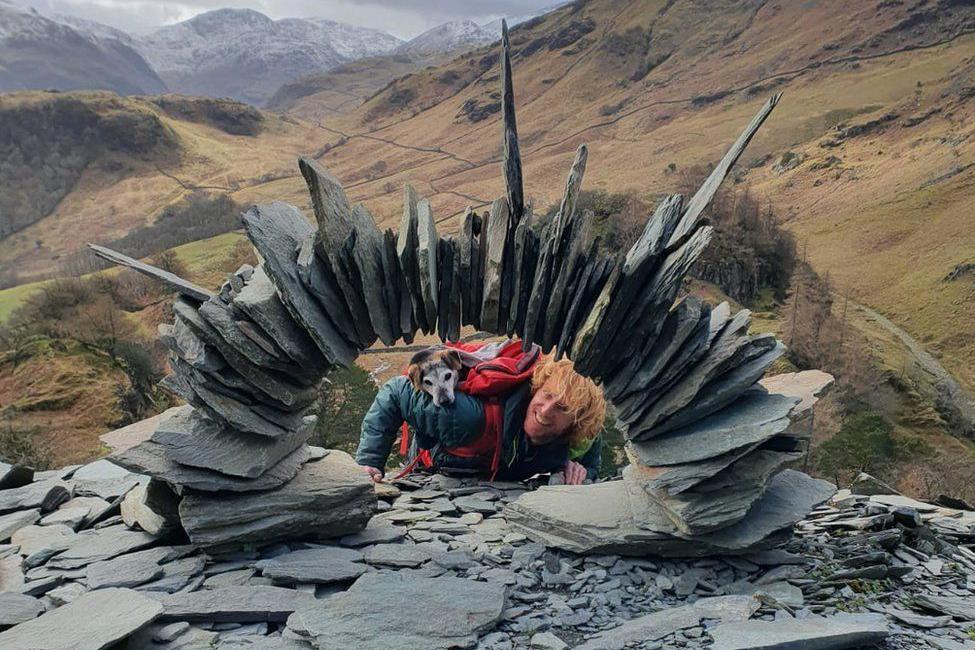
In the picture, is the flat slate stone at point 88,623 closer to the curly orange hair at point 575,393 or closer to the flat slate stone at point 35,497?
the flat slate stone at point 35,497

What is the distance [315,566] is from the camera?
452 centimetres

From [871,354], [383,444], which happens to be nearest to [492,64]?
[871,354]

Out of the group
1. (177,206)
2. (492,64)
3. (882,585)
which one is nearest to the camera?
(882,585)

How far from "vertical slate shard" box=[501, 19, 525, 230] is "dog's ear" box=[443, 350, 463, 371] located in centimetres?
172

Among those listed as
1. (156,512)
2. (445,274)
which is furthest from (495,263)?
(156,512)

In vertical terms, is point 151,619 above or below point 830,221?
below

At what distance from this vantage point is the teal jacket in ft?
19.6

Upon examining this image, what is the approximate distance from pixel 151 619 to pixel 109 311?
1282cm

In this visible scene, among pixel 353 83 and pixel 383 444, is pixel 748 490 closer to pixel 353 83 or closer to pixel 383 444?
pixel 383 444

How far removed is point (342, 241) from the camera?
4555 mm

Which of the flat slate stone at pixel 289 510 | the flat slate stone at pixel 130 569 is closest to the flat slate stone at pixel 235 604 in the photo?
the flat slate stone at pixel 130 569

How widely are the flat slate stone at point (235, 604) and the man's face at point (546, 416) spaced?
95.0 inches

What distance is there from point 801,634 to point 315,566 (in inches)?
117

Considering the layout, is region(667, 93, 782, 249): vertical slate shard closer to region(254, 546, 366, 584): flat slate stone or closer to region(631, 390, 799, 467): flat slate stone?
region(631, 390, 799, 467): flat slate stone
